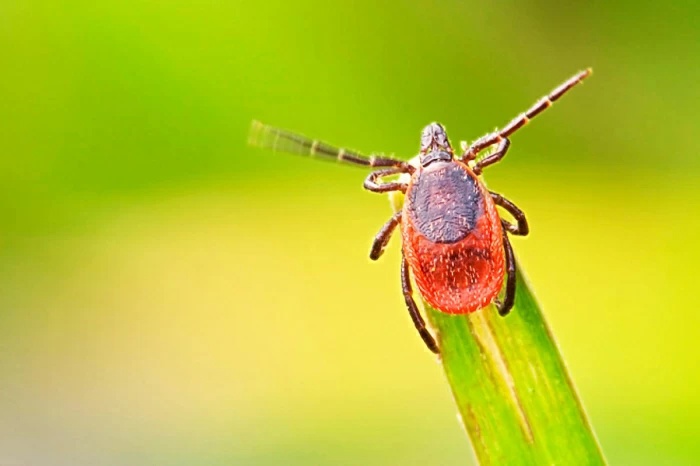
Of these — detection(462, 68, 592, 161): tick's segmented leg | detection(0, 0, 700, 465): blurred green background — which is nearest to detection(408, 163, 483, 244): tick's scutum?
detection(462, 68, 592, 161): tick's segmented leg

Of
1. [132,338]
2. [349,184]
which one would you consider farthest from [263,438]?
[349,184]

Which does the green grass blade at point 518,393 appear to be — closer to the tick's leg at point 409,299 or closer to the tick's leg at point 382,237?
the tick's leg at point 409,299

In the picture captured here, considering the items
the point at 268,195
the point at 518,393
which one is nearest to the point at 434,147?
the point at 518,393

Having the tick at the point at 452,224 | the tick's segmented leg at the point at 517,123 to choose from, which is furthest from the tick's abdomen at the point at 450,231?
the tick's segmented leg at the point at 517,123

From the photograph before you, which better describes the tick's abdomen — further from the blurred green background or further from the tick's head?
the blurred green background

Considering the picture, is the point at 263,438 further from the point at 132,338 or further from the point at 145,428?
the point at 132,338

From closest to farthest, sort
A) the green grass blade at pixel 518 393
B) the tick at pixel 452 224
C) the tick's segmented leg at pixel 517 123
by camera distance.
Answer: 1. the green grass blade at pixel 518 393
2. the tick at pixel 452 224
3. the tick's segmented leg at pixel 517 123
